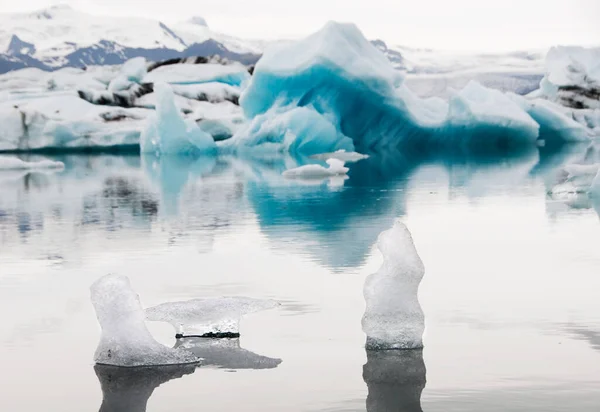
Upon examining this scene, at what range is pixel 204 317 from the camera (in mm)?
5176

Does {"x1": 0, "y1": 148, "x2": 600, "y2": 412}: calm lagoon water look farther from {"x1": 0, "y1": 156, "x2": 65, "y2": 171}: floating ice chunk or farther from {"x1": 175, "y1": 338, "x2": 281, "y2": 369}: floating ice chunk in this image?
{"x1": 0, "y1": 156, "x2": 65, "y2": 171}: floating ice chunk

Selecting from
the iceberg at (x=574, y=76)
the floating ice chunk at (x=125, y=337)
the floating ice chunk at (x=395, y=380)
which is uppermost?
the iceberg at (x=574, y=76)

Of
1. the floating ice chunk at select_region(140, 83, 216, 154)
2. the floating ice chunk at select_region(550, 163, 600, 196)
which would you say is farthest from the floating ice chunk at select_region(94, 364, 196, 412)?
the floating ice chunk at select_region(140, 83, 216, 154)

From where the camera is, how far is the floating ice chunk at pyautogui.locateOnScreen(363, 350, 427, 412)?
159 inches

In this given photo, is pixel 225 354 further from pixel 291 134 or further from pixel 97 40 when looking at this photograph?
pixel 97 40

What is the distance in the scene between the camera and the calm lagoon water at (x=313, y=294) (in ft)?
13.9

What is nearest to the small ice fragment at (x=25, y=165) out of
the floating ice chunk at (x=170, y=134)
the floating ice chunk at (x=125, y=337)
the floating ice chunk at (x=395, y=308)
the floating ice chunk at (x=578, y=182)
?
the floating ice chunk at (x=170, y=134)

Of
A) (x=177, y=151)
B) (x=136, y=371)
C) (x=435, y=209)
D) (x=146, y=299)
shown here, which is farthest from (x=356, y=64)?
(x=136, y=371)

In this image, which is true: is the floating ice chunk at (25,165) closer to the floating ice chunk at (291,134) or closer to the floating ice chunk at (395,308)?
the floating ice chunk at (291,134)

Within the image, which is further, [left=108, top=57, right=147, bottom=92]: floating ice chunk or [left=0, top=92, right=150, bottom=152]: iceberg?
[left=108, top=57, right=147, bottom=92]: floating ice chunk

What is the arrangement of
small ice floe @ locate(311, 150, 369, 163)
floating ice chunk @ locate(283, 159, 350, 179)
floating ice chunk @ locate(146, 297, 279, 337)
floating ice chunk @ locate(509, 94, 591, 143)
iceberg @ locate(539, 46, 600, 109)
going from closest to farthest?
floating ice chunk @ locate(146, 297, 279, 337) < floating ice chunk @ locate(283, 159, 350, 179) < small ice floe @ locate(311, 150, 369, 163) < floating ice chunk @ locate(509, 94, 591, 143) < iceberg @ locate(539, 46, 600, 109)

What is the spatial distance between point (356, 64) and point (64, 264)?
1649cm

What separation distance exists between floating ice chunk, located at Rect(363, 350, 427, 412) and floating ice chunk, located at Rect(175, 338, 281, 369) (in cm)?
48

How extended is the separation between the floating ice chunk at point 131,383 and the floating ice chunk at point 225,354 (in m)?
0.17
